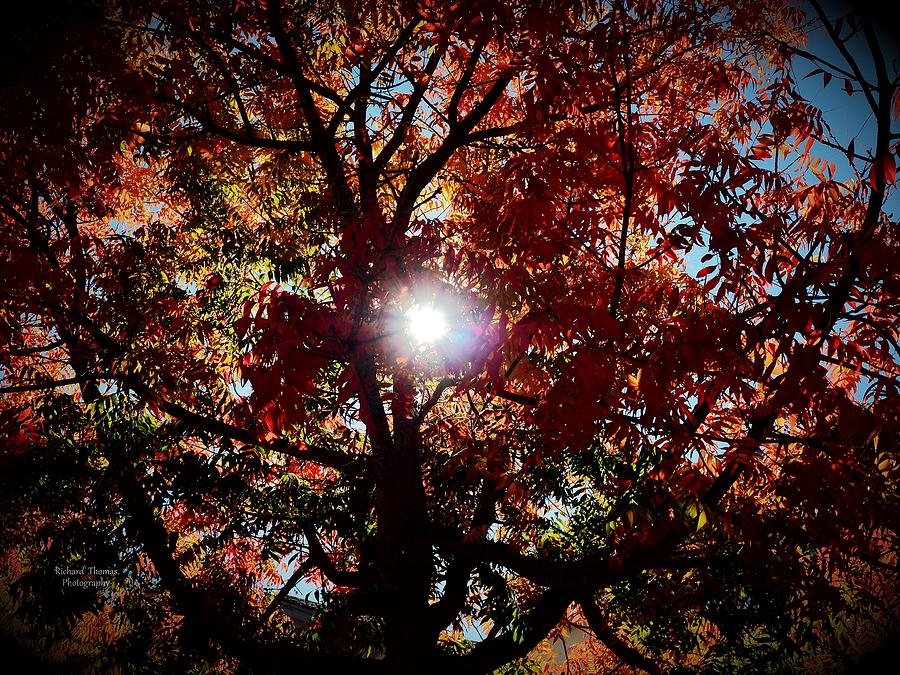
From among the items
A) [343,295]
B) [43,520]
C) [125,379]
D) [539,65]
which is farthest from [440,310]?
[43,520]

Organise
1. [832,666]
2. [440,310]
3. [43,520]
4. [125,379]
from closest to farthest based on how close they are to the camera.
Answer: [440,310] < [125,379] < [832,666] < [43,520]

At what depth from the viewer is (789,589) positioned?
454cm

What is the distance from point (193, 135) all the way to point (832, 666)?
33.3ft

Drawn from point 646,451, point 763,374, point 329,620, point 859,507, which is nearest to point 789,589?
point 859,507

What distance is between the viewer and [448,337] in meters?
3.88

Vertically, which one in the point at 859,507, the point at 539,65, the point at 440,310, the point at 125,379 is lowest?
Result: the point at 859,507

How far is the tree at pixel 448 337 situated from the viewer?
3480mm

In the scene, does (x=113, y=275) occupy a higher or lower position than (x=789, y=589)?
higher

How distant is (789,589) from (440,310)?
387cm

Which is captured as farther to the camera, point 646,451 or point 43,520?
point 43,520

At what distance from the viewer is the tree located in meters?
3.48

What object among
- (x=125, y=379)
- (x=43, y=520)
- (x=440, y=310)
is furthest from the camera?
(x=43, y=520)

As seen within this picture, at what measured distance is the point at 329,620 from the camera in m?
5.60

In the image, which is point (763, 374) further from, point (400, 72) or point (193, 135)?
point (193, 135)
